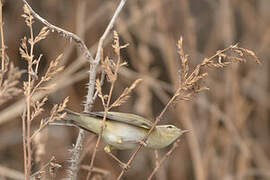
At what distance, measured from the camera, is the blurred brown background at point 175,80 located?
12.5 feet

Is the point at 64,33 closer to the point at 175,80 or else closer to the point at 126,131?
the point at 126,131

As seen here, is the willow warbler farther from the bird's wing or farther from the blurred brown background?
the blurred brown background

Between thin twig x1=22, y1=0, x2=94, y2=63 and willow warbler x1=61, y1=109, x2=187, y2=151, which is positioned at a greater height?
thin twig x1=22, y1=0, x2=94, y2=63

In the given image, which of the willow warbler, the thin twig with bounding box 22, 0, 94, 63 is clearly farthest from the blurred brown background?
the thin twig with bounding box 22, 0, 94, 63

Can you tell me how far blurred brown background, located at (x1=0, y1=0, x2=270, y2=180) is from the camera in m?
3.80

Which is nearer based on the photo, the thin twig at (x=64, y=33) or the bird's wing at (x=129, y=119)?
the thin twig at (x=64, y=33)

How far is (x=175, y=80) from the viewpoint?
3889 mm

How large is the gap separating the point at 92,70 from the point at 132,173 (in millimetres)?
4239

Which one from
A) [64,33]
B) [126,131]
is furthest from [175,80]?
[64,33]

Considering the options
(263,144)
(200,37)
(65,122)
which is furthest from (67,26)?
(65,122)

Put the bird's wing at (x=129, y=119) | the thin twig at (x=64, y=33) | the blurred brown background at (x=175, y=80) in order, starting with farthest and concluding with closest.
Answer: the blurred brown background at (x=175, y=80) < the bird's wing at (x=129, y=119) < the thin twig at (x=64, y=33)

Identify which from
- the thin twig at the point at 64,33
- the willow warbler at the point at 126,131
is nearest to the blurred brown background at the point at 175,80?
the willow warbler at the point at 126,131

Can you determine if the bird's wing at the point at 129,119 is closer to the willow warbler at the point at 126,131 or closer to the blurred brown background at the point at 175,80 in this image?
the willow warbler at the point at 126,131

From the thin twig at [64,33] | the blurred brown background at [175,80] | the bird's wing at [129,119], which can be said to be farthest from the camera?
the blurred brown background at [175,80]
